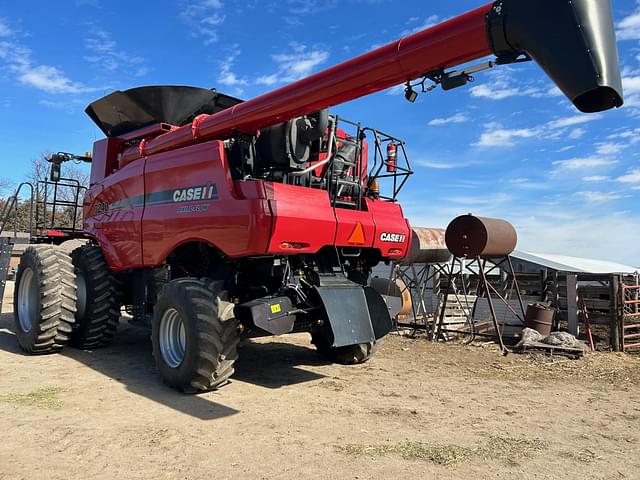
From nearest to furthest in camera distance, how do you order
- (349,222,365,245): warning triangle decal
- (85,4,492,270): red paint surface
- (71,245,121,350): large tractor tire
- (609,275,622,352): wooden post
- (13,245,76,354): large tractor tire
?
(85,4,492,270): red paint surface → (349,222,365,245): warning triangle decal → (13,245,76,354): large tractor tire → (71,245,121,350): large tractor tire → (609,275,622,352): wooden post

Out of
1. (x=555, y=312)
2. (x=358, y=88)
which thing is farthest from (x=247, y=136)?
(x=555, y=312)

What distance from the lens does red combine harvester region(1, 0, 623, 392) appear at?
3.83m

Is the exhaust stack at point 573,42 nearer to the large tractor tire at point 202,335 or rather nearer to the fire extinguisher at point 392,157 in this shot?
the fire extinguisher at point 392,157

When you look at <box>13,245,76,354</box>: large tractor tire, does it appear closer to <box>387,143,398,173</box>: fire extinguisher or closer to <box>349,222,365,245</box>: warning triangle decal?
<box>349,222,365,245</box>: warning triangle decal

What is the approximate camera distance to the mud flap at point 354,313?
6.00 meters

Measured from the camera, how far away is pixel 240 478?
12.2 ft

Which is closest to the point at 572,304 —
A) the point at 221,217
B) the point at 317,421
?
the point at 317,421

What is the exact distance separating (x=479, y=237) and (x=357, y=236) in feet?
15.9

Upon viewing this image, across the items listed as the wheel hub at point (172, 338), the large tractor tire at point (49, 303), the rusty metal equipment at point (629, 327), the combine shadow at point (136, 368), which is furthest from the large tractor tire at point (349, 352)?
the rusty metal equipment at point (629, 327)

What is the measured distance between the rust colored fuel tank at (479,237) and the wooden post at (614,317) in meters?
2.13

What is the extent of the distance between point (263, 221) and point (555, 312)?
8335mm

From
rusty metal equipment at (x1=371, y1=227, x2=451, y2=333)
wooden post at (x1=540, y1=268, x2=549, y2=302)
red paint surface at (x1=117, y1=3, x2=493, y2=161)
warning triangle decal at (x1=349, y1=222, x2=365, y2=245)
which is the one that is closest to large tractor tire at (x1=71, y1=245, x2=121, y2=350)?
red paint surface at (x1=117, y1=3, x2=493, y2=161)

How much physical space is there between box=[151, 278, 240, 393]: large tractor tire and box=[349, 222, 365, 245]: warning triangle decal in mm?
1728

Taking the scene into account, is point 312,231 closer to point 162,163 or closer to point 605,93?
point 162,163
